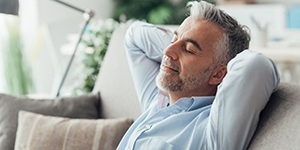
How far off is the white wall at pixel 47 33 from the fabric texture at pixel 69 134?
7.27ft

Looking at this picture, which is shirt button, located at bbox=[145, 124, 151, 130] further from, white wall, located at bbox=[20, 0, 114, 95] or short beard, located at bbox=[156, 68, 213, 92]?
white wall, located at bbox=[20, 0, 114, 95]

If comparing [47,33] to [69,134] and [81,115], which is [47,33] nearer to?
[81,115]

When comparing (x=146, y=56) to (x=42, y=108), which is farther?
(x=42, y=108)

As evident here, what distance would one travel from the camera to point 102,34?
2.82 meters

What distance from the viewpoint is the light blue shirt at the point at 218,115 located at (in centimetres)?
127

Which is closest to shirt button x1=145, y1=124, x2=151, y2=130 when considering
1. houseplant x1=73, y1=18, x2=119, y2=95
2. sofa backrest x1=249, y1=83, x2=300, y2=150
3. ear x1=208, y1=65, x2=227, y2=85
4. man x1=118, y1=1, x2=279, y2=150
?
man x1=118, y1=1, x2=279, y2=150

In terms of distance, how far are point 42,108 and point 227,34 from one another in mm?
978

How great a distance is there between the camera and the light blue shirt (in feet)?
4.17

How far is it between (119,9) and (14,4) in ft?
11.3

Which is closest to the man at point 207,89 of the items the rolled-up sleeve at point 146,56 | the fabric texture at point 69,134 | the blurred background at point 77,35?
the rolled-up sleeve at point 146,56

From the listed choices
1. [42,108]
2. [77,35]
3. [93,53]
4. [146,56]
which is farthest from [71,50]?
[146,56]

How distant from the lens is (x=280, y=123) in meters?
1.26

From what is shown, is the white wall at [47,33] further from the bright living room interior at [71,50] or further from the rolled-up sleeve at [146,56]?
the rolled-up sleeve at [146,56]

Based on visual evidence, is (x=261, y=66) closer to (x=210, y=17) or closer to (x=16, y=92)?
(x=210, y=17)
